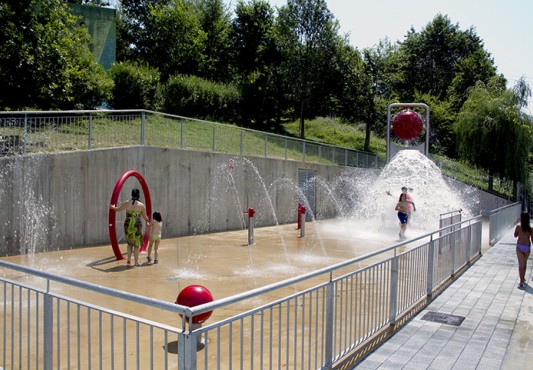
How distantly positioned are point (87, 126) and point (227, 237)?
241 inches

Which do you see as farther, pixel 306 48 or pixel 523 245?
pixel 306 48

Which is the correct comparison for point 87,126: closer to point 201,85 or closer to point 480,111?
point 201,85

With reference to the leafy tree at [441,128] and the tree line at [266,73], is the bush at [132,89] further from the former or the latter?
the leafy tree at [441,128]

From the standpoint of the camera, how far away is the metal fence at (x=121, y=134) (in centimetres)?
1323

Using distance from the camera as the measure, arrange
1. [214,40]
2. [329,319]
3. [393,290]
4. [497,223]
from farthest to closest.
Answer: [214,40]
[497,223]
[393,290]
[329,319]

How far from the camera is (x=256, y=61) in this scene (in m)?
49.0

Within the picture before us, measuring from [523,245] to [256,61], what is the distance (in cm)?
4107

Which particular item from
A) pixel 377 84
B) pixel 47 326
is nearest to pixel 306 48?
pixel 377 84

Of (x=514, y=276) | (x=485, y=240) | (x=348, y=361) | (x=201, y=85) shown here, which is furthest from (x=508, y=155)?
(x=348, y=361)

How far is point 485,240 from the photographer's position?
61.6 feet

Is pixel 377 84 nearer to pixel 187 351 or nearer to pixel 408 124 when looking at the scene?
pixel 408 124

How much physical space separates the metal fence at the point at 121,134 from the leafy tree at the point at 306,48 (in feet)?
57.8

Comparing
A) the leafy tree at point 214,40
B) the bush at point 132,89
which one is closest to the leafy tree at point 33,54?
the bush at point 132,89

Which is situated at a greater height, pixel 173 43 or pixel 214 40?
pixel 214 40
